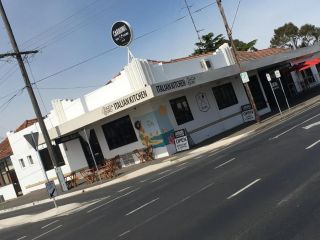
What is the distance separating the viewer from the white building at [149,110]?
90.0 feet

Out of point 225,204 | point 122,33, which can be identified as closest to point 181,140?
point 122,33

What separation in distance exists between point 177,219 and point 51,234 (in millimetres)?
5538

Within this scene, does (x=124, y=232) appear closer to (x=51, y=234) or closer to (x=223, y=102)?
(x=51, y=234)

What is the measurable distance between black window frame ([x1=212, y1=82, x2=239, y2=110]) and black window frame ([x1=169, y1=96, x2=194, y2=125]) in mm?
3409

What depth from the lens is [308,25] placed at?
10719 cm

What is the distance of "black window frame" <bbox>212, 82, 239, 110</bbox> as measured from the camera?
33.2 metres

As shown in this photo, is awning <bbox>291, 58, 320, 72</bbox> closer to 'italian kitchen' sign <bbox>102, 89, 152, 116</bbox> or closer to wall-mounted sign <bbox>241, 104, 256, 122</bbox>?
wall-mounted sign <bbox>241, 104, 256, 122</bbox>

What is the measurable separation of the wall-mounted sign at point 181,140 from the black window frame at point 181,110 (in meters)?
1.41

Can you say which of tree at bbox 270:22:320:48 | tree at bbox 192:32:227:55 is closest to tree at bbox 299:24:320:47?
tree at bbox 270:22:320:48

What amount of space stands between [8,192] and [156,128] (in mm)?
19037

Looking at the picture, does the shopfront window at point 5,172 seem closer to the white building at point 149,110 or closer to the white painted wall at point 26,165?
the white painted wall at point 26,165

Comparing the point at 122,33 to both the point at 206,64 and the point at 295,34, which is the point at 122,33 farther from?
the point at 295,34

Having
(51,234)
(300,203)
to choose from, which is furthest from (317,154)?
(51,234)

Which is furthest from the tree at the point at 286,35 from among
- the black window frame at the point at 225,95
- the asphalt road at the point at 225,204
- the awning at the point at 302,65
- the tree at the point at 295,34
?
the asphalt road at the point at 225,204
